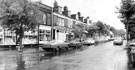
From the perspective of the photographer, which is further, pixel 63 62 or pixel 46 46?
pixel 46 46

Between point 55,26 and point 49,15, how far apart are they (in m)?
3.11

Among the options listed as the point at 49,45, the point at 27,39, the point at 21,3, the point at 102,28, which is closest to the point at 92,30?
the point at 102,28

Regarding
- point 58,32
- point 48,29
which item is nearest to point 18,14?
point 48,29

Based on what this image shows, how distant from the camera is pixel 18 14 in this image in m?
15.3

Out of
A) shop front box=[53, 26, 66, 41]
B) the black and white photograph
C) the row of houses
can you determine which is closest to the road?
the black and white photograph

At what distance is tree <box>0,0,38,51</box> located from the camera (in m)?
15.3

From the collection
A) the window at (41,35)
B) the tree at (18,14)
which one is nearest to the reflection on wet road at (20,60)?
the tree at (18,14)

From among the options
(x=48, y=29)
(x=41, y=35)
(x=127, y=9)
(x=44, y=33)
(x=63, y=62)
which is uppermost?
(x=127, y=9)

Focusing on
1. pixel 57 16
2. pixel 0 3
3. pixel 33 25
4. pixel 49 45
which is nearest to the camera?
pixel 0 3

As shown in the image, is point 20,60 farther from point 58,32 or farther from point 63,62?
point 58,32

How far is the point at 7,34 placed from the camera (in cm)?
2169

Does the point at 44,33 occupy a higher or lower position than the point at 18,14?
lower

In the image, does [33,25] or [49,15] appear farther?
[49,15]

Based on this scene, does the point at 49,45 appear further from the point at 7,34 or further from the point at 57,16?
the point at 57,16
